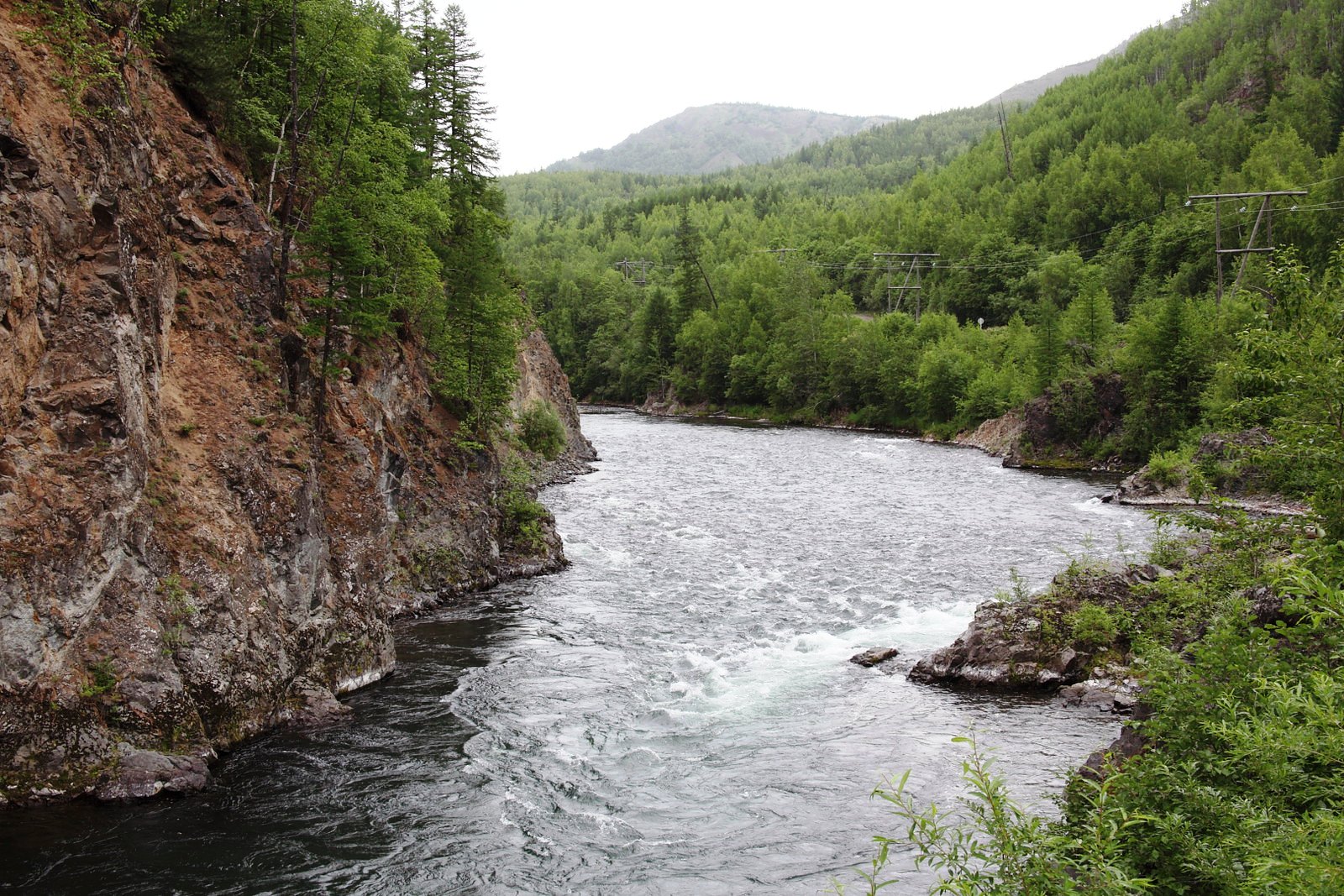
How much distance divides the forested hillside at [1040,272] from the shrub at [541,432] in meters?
37.6

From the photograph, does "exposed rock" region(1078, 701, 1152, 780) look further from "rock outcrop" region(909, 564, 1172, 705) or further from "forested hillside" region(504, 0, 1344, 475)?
"forested hillside" region(504, 0, 1344, 475)

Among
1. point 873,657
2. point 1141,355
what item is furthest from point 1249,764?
point 1141,355

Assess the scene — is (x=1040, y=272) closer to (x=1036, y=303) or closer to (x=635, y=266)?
(x=1036, y=303)

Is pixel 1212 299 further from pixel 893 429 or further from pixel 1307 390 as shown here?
pixel 1307 390

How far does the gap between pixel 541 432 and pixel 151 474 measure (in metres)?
42.8

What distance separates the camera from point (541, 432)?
61.0 meters

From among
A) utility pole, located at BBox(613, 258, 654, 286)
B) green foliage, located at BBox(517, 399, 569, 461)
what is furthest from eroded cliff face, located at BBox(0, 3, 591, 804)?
utility pole, located at BBox(613, 258, 654, 286)

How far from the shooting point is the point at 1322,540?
1257cm

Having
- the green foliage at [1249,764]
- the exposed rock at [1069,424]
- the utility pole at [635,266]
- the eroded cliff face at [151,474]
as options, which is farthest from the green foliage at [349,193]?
the utility pole at [635,266]

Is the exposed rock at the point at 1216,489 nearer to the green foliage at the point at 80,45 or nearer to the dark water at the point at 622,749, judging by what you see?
the dark water at the point at 622,749

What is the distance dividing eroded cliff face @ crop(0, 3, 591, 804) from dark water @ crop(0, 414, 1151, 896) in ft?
4.28

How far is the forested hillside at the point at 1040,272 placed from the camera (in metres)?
74.8

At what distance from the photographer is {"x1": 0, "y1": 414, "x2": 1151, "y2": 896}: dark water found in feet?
46.2

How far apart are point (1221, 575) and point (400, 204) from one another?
24591mm
